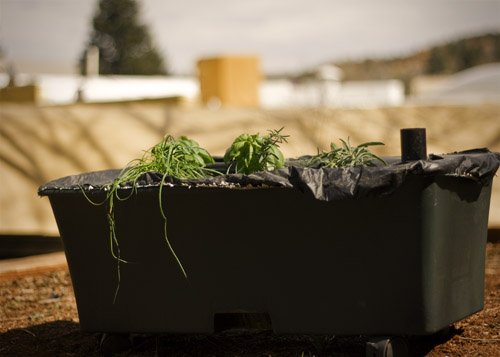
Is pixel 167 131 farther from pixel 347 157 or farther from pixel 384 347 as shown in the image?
pixel 384 347

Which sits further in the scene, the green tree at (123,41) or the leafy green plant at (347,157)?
the green tree at (123,41)

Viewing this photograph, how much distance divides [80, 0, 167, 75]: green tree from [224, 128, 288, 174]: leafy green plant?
67.4 meters

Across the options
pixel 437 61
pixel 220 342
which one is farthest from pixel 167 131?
pixel 437 61

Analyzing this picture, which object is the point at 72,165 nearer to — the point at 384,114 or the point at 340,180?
the point at 384,114

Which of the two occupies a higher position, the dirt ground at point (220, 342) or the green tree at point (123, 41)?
the green tree at point (123, 41)

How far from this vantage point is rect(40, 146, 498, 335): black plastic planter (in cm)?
316

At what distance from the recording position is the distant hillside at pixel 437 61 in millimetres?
85656

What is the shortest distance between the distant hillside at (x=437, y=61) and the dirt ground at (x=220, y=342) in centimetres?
7160

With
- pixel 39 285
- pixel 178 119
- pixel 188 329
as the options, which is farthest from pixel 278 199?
pixel 178 119

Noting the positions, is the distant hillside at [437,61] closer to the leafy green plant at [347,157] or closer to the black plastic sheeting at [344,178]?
the leafy green plant at [347,157]

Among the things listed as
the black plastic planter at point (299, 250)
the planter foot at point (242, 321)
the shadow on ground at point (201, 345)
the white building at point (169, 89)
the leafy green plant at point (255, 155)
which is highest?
the white building at point (169, 89)

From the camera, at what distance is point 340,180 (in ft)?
10.4

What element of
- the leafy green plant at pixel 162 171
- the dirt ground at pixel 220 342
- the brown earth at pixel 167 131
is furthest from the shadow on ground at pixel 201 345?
the brown earth at pixel 167 131

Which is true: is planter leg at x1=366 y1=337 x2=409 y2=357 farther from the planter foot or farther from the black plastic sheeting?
the black plastic sheeting
